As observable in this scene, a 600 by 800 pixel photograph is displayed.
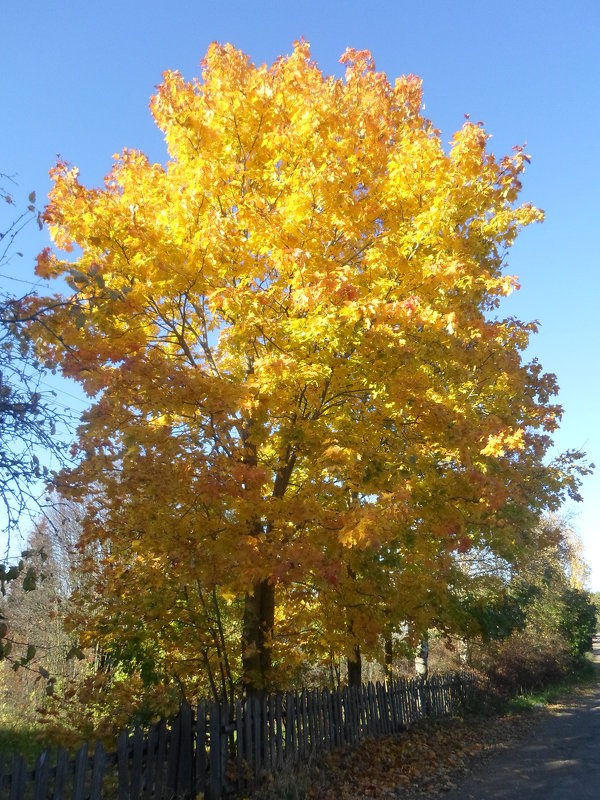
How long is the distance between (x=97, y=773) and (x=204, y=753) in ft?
5.85

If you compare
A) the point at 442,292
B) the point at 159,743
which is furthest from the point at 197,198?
the point at 159,743

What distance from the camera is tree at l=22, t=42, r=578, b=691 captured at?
6.66 m

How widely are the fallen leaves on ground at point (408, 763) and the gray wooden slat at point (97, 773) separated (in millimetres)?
2979

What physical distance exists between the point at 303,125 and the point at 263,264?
1.89m

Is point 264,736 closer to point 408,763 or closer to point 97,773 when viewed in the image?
point 97,773

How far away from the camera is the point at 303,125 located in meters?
7.66

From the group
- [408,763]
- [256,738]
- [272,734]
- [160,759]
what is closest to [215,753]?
[256,738]

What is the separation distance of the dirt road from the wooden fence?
2149mm

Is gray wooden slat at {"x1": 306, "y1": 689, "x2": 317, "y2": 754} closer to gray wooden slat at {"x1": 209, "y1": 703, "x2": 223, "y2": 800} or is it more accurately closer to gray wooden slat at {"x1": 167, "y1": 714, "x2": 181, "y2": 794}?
gray wooden slat at {"x1": 209, "y1": 703, "x2": 223, "y2": 800}

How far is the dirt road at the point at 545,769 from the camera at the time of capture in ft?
25.0

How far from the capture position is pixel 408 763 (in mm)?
9539

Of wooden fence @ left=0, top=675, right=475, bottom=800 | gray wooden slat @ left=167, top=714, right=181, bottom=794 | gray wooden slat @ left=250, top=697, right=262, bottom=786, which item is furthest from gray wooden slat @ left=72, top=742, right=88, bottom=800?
gray wooden slat @ left=250, top=697, right=262, bottom=786

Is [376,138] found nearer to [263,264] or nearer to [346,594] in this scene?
[263,264]

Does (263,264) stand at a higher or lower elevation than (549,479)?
higher
